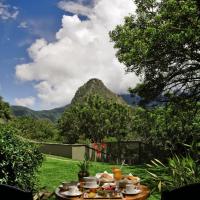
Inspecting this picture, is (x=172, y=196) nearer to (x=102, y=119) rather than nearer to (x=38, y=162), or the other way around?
(x=38, y=162)

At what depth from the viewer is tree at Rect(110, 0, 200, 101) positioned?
1892 centimetres

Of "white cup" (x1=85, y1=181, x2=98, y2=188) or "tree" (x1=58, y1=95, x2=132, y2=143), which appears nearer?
"white cup" (x1=85, y1=181, x2=98, y2=188)

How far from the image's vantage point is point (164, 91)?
22.3 m

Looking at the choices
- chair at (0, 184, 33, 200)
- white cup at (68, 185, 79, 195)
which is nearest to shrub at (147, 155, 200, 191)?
white cup at (68, 185, 79, 195)

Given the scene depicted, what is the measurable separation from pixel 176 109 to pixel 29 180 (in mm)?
15045

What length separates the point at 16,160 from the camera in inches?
373

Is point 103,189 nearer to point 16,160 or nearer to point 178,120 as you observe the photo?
point 16,160

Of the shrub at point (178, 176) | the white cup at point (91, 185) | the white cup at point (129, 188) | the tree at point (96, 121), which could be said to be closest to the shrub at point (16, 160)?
the white cup at point (91, 185)

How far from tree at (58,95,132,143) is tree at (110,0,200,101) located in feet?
163

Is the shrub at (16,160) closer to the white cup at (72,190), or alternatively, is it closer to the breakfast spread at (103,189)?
the breakfast spread at (103,189)

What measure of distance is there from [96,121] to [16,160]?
63.9 m

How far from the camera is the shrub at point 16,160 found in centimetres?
929

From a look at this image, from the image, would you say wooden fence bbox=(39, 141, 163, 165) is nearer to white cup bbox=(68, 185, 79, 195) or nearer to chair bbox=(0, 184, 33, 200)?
white cup bbox=(68, 185, 79, 195)

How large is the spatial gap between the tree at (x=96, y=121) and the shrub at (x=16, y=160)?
6104cm
